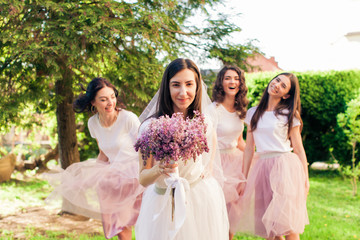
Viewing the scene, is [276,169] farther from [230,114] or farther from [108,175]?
[108,175]

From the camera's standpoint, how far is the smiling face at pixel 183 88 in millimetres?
2438

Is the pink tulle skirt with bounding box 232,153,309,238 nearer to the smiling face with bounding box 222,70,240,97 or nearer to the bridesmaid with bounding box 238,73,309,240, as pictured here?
the bridesmaid with bounding box 238,73,309,240

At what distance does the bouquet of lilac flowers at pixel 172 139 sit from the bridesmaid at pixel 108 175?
5.66ft

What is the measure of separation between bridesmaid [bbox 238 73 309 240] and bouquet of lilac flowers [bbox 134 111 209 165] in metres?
1.96

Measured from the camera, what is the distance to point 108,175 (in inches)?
157

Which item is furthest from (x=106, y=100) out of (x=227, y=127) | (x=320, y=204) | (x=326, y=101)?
(x=326, y=101)

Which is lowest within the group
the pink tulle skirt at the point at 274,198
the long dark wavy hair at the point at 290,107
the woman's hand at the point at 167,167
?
the pink tulle skirt at the point at 274,198

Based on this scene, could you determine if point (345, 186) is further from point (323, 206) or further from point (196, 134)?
point (196, 134)

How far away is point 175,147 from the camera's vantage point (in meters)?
1.98

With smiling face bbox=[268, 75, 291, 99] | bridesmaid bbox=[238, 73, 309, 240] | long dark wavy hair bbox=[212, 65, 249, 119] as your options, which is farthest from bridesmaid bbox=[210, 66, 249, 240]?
smiling face bbox=[268, 75, 291, 99]

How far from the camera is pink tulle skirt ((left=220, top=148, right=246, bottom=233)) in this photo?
3.96 meters

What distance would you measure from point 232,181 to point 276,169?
1.81ft

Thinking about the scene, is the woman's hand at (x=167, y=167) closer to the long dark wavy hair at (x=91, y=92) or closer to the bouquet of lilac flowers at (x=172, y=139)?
the bouquet of lilac flowers at (x=172, y=139)

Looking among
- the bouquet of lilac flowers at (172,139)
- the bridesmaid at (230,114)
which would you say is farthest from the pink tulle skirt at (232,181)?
the bouquet of lilac flowers at (172,139)
